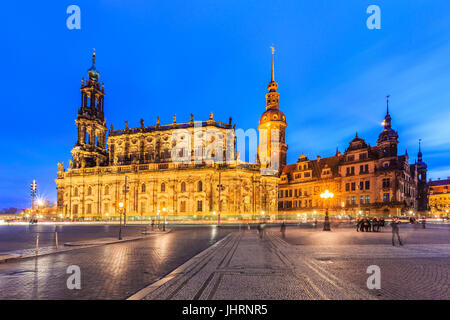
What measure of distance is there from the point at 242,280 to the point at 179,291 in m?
1.99

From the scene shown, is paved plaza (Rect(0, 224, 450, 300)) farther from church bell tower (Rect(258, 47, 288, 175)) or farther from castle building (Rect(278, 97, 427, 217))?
church bell tower (Rect(258, 47, 288, 175))

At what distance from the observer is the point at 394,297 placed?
6590mm

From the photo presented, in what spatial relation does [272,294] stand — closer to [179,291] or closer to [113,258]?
[179,291]

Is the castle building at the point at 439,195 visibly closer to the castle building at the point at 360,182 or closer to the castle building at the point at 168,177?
the castle building at the point at 360,182

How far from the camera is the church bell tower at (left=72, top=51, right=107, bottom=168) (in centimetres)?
7334

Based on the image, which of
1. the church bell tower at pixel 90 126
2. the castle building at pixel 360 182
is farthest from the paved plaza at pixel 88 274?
the church bell tower at pixel 90 126

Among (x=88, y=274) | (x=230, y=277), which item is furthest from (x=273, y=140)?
(x=88, y=274)

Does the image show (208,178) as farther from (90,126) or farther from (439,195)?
(439,195)

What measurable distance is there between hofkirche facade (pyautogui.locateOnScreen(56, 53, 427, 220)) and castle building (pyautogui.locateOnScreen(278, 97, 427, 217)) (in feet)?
0.63

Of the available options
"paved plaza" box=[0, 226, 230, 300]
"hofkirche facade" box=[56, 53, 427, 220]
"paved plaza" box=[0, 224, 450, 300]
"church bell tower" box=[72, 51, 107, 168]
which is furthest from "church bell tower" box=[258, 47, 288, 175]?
"paved plaza" box=[0, 226, 230, 300]

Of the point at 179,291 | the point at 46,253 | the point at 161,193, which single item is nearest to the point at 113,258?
the point at 46,253

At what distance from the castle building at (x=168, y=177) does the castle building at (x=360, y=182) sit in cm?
1035

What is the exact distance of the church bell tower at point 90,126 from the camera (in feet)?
241

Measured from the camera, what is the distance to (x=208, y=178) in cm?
5916
